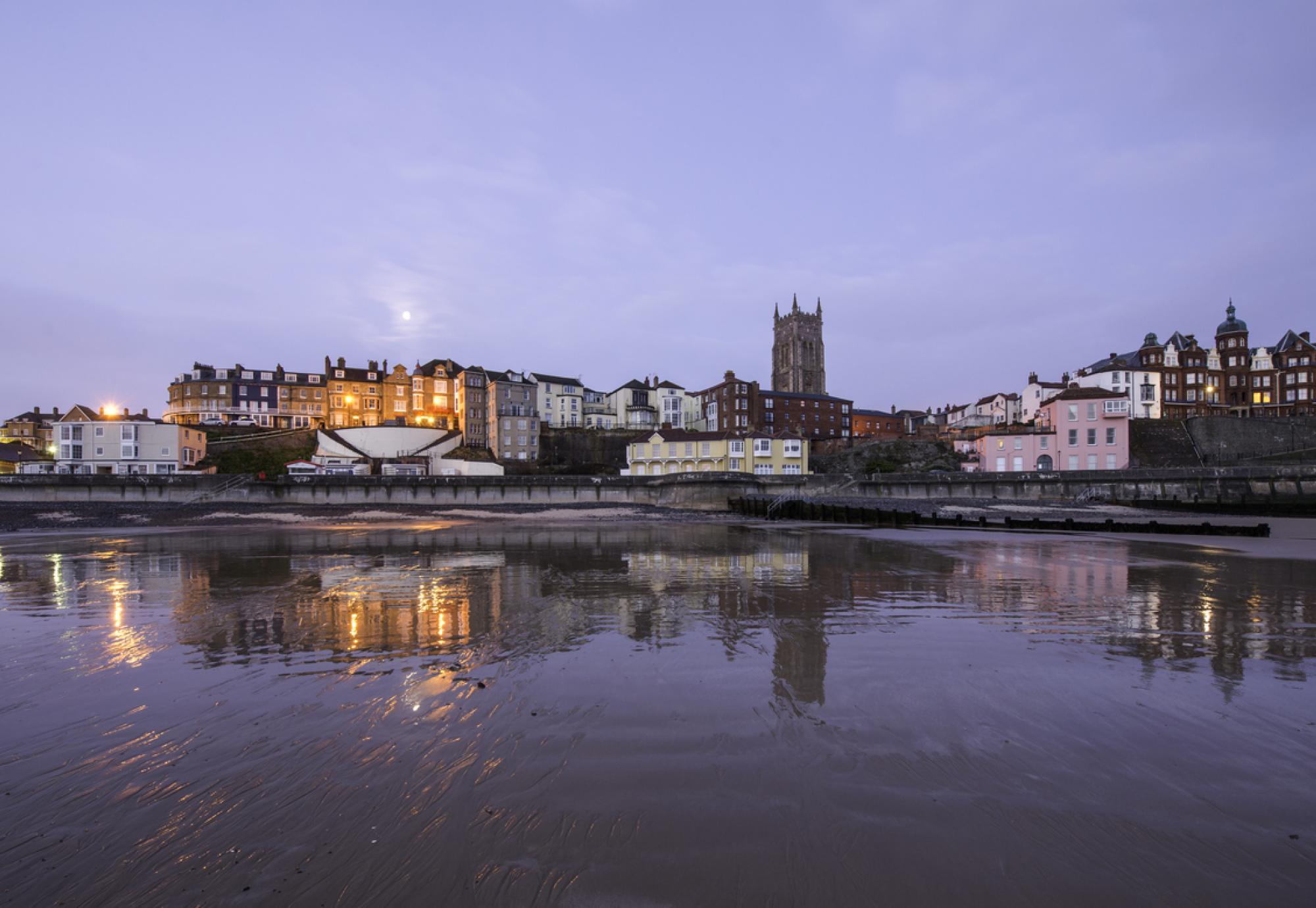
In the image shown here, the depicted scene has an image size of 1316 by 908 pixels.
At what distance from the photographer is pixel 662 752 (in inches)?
199

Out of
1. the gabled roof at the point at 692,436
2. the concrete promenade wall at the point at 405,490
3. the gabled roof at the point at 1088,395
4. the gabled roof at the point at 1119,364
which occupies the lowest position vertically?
the concrete promenade wall at the point at 405,490

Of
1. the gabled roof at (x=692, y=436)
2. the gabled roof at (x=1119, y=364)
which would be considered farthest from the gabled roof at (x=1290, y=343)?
the gabled roof at (x=692, y=436)

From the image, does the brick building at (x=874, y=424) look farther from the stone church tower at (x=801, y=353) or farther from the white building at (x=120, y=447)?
the white building at (x=120, y=447)

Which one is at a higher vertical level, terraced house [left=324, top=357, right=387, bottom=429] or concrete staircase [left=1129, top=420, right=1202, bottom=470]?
terraced house [left=324, top=357, right=387, bottom=429]

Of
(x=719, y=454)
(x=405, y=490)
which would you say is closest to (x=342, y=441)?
(x=405, y=490)

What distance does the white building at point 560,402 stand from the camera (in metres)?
95.6

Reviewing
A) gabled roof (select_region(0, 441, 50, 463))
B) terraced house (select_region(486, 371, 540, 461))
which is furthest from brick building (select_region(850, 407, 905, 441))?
gabled roof (select_region(0, 441, 50, 463))

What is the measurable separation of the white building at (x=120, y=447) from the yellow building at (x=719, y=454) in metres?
57.0

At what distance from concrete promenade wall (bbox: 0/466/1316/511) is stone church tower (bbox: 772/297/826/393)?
6469 cm

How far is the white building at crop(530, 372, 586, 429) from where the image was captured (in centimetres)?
9562

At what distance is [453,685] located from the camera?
6.89 m

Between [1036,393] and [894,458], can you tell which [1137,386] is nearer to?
[1036,393]

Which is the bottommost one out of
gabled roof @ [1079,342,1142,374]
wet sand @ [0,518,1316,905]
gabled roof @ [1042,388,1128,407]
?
wet sand @ [0,518,1316,905]

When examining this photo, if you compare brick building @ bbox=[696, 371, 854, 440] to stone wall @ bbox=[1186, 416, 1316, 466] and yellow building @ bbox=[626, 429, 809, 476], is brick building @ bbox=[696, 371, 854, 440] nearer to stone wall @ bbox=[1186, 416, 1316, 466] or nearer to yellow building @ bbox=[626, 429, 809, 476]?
yellow building @ bbox=[626, 429, 809, 476]
